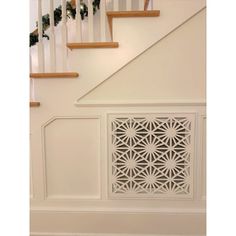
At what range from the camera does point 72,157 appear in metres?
1.88

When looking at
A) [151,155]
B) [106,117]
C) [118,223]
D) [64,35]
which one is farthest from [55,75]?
[118,223]

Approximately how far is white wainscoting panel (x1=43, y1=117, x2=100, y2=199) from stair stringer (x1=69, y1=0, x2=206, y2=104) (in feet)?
0.67

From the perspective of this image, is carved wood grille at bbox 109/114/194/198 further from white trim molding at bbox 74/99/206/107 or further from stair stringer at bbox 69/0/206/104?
stair stringer at bbox 69/0/206/104

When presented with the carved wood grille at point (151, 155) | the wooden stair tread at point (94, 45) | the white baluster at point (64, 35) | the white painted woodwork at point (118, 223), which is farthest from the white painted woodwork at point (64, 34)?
the white painted woodwork at point (118, 223)

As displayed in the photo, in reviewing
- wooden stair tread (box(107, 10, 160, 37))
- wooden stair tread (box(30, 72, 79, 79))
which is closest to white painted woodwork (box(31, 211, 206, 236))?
wooden stair tread (box(30, 72, 79, 79))

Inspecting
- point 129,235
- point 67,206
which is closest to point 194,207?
point 129,235

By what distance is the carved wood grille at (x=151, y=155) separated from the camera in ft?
5.95

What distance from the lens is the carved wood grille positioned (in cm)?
181

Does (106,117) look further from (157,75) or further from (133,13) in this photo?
(133,13)

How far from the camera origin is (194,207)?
1.88 metres

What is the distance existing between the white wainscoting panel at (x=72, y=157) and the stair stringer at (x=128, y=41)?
8.1 inches

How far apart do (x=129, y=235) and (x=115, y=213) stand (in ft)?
0.64

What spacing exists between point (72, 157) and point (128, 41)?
93 centimetres
